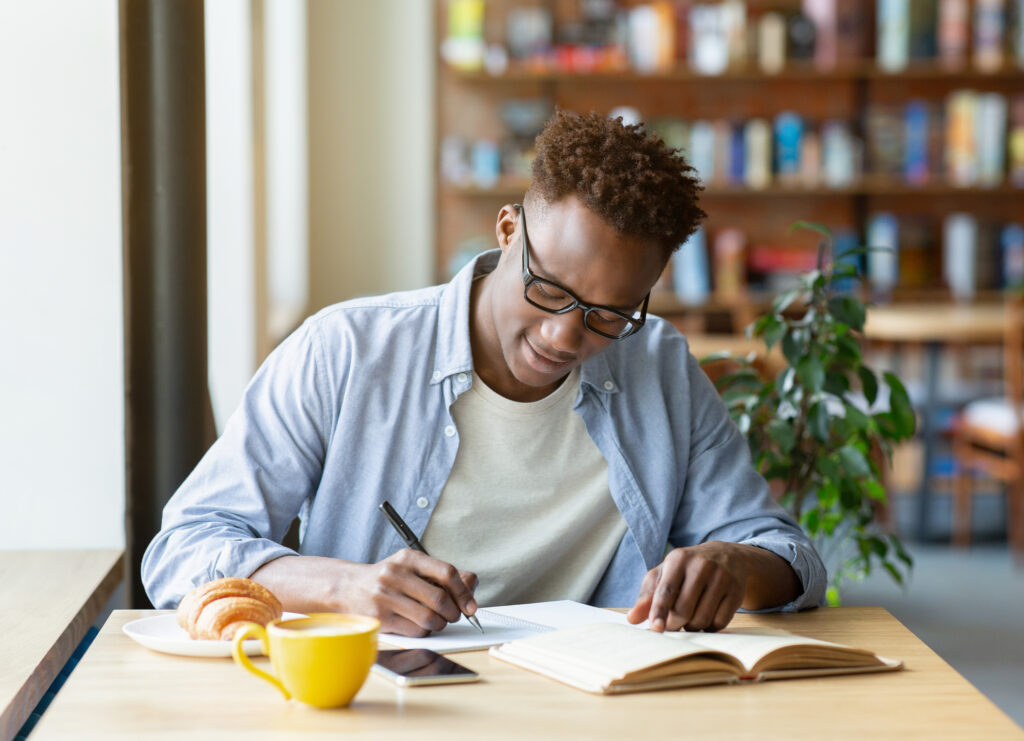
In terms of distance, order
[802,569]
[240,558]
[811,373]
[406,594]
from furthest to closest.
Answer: [811,373] < [802,569] < [240,558] < [406,594]

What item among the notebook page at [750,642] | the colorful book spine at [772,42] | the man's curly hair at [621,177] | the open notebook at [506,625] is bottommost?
the open notebook at [506,625]

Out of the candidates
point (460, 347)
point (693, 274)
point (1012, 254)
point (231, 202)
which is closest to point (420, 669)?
point (460, 347)

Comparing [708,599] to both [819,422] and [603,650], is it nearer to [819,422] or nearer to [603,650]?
[603,650]

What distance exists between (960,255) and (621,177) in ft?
13.4

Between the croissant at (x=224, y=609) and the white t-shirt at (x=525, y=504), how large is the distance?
1.25 feet

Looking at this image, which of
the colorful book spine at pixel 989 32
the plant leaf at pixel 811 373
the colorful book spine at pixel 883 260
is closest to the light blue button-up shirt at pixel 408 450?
the plant leaf at pixel 811 373

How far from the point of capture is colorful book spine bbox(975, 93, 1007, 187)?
4.84 m

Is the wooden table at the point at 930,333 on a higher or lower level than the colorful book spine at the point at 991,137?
lower

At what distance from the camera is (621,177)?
130 cm

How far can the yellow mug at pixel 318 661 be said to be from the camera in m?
0.89

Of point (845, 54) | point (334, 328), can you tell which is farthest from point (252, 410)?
point (845, 54)

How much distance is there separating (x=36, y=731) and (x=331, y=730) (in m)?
0.21

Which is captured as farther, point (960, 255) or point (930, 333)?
point (960, 255)

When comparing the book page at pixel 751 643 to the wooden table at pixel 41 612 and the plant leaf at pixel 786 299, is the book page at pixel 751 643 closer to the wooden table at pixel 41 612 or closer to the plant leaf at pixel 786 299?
the wooden table at pixel 41 612
